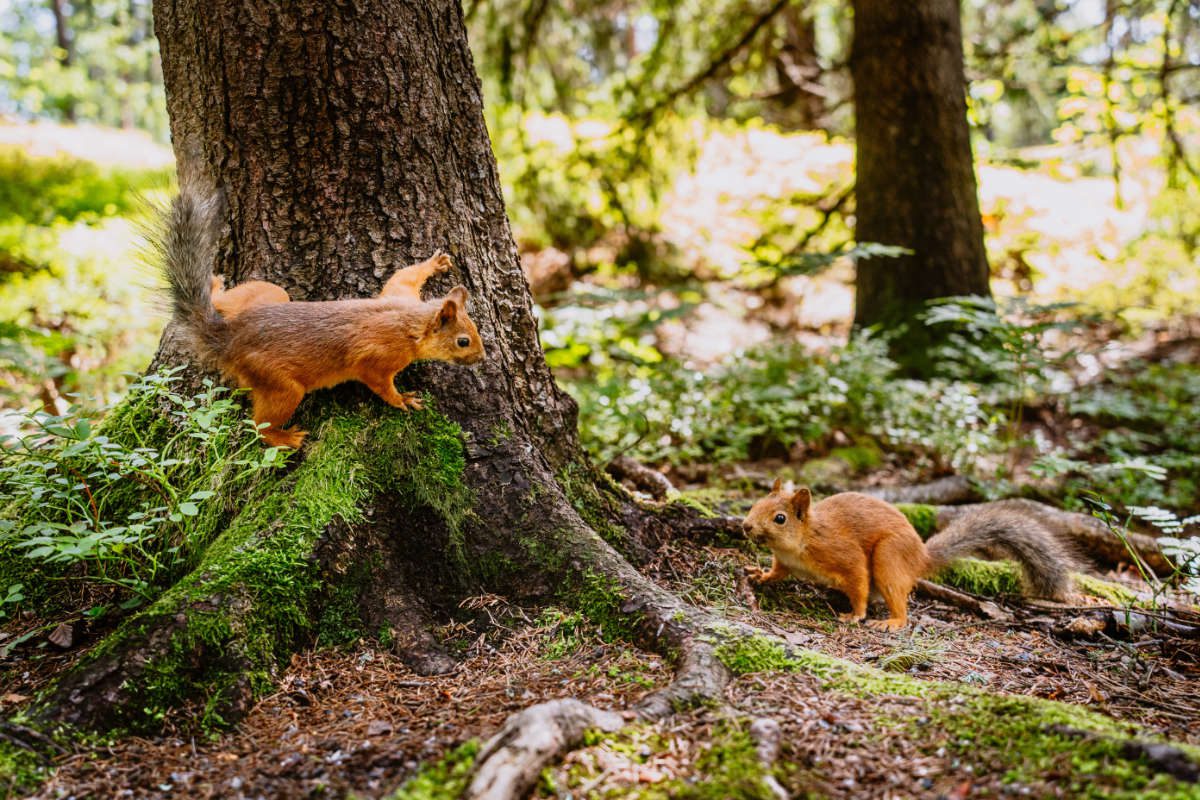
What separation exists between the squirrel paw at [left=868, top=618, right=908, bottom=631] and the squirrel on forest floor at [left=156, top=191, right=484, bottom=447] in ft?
6.56

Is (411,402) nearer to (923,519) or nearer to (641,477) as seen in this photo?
(641,477)

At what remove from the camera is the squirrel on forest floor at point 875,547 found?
3178mm

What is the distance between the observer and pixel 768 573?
3279 millimetres

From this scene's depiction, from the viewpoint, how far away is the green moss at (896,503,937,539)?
4.10m

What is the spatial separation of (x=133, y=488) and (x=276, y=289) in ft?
2.83

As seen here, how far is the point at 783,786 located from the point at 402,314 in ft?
5.95

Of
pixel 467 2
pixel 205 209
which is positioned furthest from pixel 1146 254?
pixel 205 209

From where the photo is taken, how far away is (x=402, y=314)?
2.62 metres

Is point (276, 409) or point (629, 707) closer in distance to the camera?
point (629, 707)

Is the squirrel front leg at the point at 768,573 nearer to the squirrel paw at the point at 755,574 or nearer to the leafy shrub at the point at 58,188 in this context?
the squirrel paw at the point at 755,574

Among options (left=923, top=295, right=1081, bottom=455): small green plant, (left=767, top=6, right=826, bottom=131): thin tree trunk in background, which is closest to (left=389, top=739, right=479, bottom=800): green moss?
(left=923, top=295, right=1081, bottom=455): small green plant

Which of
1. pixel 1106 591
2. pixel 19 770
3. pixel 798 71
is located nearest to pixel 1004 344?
pixel 1106 591

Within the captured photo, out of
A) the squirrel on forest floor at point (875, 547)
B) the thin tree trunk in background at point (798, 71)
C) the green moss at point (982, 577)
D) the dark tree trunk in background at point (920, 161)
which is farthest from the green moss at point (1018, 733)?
the thin tree trunk in background at point (798, 71)

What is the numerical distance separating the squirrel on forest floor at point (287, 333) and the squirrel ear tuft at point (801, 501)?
156 cm
